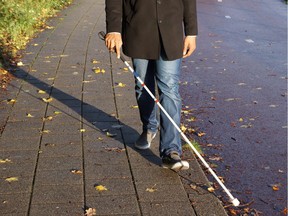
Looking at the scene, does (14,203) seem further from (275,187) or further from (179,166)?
(275,187)

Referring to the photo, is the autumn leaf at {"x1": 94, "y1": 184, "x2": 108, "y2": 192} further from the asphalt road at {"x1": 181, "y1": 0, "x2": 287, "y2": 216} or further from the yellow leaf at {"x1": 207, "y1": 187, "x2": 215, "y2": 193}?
the asphalt road at {"x1": 181, "y1": 0, "x2": 287, "y2": 216}

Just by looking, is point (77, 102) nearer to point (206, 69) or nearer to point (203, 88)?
point (203, 88)

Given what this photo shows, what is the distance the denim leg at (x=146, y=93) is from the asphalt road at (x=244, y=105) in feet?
2.52

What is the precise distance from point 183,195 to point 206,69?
5.39m

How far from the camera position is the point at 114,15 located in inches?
192

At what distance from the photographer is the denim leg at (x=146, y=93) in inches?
198

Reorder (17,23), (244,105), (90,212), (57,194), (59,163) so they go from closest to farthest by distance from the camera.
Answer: (90,212)
(57,194)
(59,163)
(244,105)
(17,23)

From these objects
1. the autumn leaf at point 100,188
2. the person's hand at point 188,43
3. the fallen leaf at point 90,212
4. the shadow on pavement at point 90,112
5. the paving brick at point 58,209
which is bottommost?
the shadow on pavement at point 90,112

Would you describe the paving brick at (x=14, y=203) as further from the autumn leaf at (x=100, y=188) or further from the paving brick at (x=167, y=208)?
the paving brick at (x=167, y=208)

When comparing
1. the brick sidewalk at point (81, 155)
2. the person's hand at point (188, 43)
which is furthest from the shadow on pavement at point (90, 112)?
the person's hand at point (188, 43)

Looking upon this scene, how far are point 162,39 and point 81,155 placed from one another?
131 centimetres

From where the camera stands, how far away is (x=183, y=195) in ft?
14.7

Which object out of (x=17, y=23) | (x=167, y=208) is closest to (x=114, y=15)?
(x=167, y=208)

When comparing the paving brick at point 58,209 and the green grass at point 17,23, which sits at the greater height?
the paving brick at point 58,209
